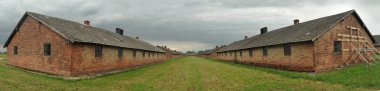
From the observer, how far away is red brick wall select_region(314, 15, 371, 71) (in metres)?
20.6

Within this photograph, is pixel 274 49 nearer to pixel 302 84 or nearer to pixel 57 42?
pixel 302 84

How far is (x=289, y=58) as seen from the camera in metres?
23.2

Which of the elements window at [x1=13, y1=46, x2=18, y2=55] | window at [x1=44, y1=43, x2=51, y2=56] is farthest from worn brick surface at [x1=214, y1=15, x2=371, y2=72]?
window at [x1=13, y1=46, x2=18, y2=55]

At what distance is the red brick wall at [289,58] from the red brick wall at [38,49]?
1615cm

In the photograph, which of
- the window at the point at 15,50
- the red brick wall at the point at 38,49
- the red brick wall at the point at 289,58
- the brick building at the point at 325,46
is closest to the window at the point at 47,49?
the red brick wall at the point at 38,49

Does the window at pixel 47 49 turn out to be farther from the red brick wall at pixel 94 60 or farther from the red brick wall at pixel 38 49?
the red brick wall at pixel 94 60

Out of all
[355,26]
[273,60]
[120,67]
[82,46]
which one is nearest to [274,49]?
[273,60]

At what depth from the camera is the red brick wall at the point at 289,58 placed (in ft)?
68.1

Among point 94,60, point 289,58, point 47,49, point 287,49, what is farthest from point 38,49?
point 287,49

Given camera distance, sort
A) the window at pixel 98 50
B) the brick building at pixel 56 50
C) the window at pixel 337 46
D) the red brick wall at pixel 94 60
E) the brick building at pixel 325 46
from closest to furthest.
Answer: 1. the brick building at pixel 56 50
2. the red brick wall at pixel 94 60
3. the brick building at pixel 325 46
4. the window at pixel 98 50
5. the window at pixel 337 46

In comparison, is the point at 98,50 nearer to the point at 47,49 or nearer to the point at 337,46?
the point at 47,49

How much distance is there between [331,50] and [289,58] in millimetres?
3105

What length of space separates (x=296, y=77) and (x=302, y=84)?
3.08 metres

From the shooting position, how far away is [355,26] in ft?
79.1
